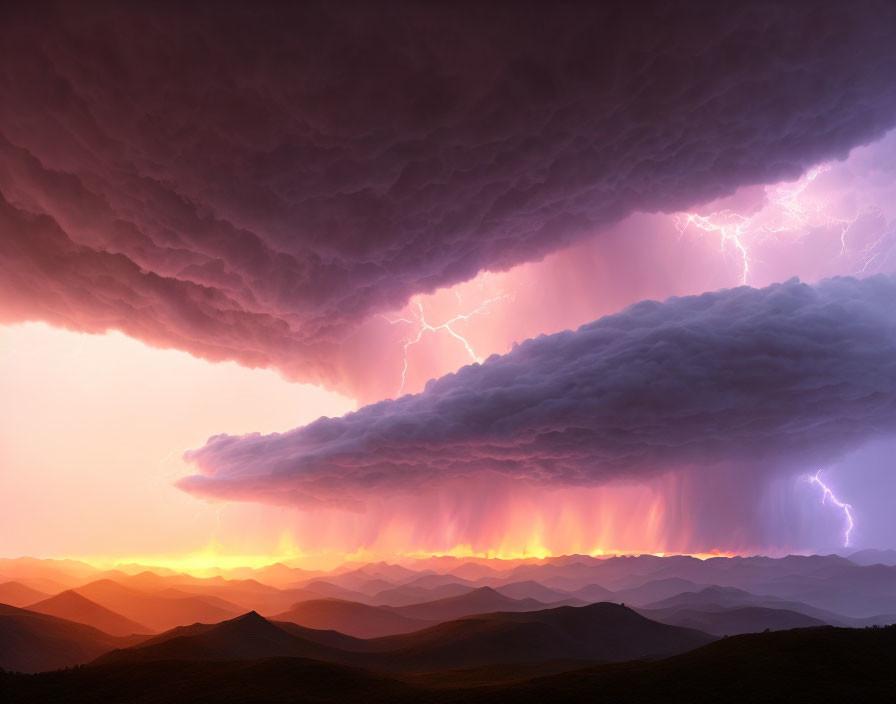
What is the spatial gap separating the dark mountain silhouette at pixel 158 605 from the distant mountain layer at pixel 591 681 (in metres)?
59.6

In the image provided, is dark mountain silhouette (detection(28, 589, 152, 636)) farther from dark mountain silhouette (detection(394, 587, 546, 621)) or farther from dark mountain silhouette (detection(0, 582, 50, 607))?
dark mountain silhouette (detection(394, 587, 546, 621))

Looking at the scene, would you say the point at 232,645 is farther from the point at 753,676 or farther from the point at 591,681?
the point at 753,676

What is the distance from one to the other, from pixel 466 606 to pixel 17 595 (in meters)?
77.0

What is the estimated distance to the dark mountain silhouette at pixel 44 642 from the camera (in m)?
57.4

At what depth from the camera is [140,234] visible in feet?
164

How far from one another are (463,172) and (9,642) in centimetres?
6140

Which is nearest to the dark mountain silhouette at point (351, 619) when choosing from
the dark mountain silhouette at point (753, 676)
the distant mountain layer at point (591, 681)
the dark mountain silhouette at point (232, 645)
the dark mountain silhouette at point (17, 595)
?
the dark mountain silhouette at point (232, 645)

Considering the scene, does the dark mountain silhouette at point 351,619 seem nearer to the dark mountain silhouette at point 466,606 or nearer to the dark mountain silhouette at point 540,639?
the dark mountain silhouette at point 466,606

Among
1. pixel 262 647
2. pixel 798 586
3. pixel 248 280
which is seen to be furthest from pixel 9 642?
pixel 798 586

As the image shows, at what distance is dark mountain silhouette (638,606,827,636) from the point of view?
9025 cm

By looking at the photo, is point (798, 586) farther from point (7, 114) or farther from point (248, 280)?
point (7, 114)

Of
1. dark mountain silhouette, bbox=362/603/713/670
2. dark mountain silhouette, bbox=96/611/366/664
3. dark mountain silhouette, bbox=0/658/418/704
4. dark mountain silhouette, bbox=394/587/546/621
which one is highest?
dark mountain silhouette, bbox=394/587/546/621

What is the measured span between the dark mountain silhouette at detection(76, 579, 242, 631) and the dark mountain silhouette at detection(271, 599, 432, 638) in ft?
42.6

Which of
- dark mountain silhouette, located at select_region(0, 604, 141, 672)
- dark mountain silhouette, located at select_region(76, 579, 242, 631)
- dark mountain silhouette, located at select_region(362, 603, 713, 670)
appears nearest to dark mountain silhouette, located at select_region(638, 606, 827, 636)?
dark mountain silhouette, located at select_region(362, 603, 713, 670)
